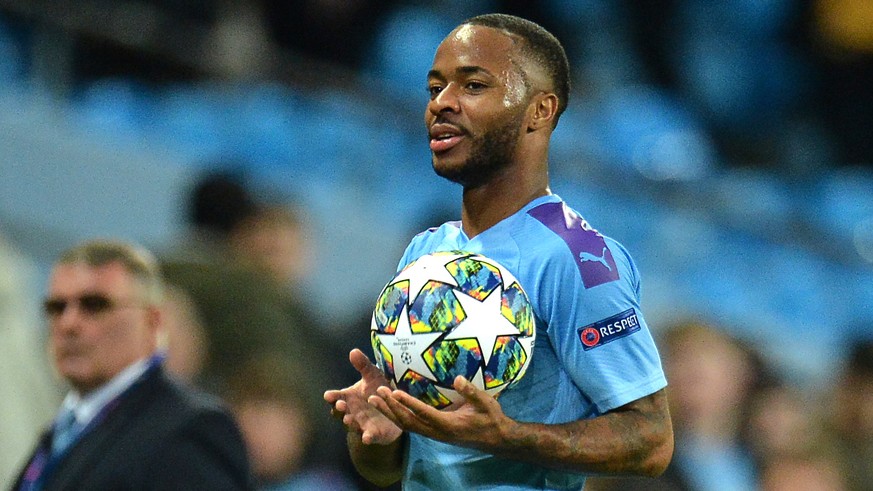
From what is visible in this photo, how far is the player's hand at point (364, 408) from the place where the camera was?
2949mm

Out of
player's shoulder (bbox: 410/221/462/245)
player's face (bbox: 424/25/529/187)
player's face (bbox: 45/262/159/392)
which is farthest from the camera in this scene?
player's face (bbox: 45/262/159/392)

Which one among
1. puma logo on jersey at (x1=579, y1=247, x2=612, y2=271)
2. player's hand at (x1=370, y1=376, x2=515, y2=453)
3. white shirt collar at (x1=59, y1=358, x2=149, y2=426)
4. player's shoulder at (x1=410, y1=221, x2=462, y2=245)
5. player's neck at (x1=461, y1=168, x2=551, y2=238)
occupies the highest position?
player's neck at (x1=461, y1=168, x2=551, y2=238)

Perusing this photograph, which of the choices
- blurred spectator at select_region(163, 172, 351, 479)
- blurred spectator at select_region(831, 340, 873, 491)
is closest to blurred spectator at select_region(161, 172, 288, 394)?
blurred spectator at select_region(163, 172, 351, 479)

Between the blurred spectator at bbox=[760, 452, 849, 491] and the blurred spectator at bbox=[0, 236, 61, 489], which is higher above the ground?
the blurred spectator at bbox=[0, 236, 61, 489]

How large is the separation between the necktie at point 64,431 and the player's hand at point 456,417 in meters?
2.14

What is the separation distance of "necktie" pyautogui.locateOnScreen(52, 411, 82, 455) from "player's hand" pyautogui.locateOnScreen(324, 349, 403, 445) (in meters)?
1.85

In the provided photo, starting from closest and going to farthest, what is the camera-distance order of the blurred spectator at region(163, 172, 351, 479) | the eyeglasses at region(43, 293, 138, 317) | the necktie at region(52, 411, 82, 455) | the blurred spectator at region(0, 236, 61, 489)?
the necktie at region(52, 411, 82, 455) < the eyeglasses at region(43, 293, 138, 317) < the blurred spectator at region(163, 172, 351, 479) < the blurred spectator at region(0, 236, 61, 489)

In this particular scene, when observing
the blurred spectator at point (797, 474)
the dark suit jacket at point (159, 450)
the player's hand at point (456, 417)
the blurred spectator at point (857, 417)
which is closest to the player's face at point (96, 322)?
the dark suit jacket at point (159, 450)

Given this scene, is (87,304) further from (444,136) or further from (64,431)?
(444,136)

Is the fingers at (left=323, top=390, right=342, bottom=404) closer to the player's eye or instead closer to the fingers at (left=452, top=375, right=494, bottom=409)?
the fingers at (left=452, top=375, right=494, bottom=409)

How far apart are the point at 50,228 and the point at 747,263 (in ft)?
18.8

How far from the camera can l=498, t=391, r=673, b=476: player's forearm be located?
2793 millimetres

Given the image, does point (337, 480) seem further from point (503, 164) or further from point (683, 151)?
point (683, 151)

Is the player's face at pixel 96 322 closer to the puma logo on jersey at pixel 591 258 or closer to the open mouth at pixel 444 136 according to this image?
the open mouth at pixel 444 136
